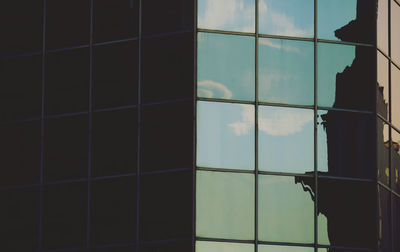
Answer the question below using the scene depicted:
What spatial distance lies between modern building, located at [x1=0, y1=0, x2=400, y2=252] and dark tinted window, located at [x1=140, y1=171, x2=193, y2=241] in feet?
0.10

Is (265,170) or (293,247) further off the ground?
(265,170)

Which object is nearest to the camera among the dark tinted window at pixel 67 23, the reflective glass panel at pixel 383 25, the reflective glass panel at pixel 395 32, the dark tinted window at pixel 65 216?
the dark tinted window at pixel 65 216

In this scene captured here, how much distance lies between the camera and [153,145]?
1029 inches

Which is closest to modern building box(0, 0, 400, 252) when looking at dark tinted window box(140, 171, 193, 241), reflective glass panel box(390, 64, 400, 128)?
dark tinted window box(140, 171, 193, 241)

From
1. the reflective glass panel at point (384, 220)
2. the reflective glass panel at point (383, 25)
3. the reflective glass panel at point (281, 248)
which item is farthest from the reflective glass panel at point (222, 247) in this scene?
the reflective glass panel at point (383, 25)

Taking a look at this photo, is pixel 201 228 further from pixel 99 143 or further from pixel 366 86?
pixel 366 86

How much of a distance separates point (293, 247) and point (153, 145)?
15.9ft

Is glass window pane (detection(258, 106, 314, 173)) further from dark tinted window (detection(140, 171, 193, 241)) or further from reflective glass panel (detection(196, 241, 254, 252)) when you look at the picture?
dark tinted window (detection(140, 171, 193, 241))

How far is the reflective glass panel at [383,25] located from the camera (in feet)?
93.8

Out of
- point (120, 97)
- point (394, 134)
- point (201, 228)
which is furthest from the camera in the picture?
point (394, 134)

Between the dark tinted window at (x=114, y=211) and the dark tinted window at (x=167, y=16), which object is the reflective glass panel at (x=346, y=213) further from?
the dark tinted window at (x=167, y=16)

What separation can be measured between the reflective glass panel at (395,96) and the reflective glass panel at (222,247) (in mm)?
6750

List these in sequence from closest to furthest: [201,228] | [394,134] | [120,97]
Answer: [201,228] < [120,97] < [394,134]

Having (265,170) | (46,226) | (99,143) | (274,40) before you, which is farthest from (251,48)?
(46,226)
